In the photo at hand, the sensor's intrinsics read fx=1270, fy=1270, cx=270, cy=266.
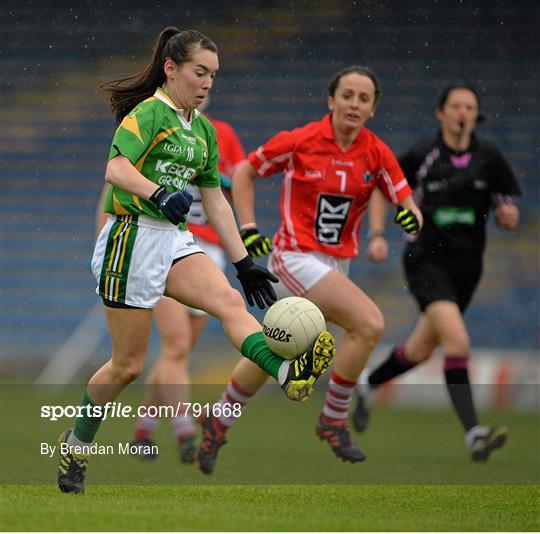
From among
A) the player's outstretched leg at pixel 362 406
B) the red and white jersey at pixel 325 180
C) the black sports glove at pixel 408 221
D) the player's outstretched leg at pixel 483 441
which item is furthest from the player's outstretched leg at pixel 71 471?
the player's outstretched leg at pixel 362 406

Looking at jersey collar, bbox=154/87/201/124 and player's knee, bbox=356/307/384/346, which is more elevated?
jersey collar, bbox=154/87/201/124

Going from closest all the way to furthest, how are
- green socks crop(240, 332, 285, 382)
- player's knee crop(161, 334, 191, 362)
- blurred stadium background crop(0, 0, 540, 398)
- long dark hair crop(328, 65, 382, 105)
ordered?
green socks crop(240, 332, 285, 382) → long dark hair crop(328, 65, 382, 105) → player's knee crop(161, 334, 191, 362) → blurred stadium background crop(0, 0, 540, 398)

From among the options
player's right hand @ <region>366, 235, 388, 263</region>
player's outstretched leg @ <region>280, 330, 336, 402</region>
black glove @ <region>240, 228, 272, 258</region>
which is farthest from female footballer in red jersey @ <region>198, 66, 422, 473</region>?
player's outstretched leg @ <region>280, 330, 336, 402</region>

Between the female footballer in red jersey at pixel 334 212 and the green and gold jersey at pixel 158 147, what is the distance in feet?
4.67

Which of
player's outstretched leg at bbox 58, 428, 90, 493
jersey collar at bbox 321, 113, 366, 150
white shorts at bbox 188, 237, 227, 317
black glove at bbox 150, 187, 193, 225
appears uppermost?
jersey collar at bbox 321, 113, 366, 150

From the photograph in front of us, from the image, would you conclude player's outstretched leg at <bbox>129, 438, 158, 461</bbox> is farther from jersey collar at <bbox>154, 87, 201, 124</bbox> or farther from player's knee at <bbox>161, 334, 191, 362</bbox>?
jersey collar at <bbox>154, 87, 201, 124</bbox>

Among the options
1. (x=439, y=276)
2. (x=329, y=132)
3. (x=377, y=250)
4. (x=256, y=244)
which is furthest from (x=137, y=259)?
(x=439, y=276)

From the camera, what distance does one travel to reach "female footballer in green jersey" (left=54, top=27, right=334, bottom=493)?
16.9 feet

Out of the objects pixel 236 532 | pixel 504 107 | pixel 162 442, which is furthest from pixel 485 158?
pixel 504 107

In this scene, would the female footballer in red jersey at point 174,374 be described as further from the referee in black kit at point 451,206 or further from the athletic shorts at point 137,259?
the athletic shorts at point 137,259

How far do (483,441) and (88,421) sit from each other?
2956 mm

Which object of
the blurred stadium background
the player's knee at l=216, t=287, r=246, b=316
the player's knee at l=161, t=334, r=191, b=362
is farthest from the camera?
the blurred stadium background

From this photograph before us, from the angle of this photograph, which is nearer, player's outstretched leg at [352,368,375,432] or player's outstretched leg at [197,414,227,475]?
player's outstretched leg at [197,414,227,475]

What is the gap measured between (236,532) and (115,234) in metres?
1.57
